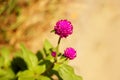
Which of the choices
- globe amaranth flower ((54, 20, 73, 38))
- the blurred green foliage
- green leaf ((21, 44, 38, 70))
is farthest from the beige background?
globe amaranth flower ((54, 20, 73, 38))

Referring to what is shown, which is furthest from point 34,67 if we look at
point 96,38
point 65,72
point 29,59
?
point 96,38

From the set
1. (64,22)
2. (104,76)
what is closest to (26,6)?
(104,76)

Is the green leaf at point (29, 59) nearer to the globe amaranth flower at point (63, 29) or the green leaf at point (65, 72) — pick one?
the green leaf at point (65, 72)

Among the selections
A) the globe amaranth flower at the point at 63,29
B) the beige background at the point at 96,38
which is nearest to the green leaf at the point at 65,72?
the globe amaranth flower at the point at 63,29

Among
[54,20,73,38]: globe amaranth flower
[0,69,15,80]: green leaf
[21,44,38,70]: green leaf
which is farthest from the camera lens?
[0,69,15,80]: green leaf

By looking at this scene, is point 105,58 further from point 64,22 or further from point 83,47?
point 64,22

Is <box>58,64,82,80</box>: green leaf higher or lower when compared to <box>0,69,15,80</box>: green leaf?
higher

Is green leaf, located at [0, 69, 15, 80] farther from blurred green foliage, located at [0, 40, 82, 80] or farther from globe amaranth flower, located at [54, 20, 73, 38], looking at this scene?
globe amaranth flower, located at [54, 20, 73, 38]
